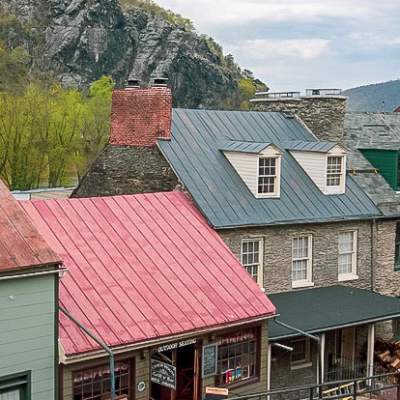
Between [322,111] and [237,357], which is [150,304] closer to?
[237,357]

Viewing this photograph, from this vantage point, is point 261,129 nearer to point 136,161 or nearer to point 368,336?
point 136,161

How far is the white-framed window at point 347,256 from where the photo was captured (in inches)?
938

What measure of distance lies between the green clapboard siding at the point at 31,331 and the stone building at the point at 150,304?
50cm

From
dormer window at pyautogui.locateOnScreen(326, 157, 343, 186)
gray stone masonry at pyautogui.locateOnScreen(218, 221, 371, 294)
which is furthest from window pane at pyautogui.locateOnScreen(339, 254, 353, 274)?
dormer window at pyautogui.locateOnScreen(326, 157, 343, 186)

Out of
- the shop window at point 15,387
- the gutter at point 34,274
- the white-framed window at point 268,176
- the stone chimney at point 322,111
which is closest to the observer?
the gutter at point 34,274

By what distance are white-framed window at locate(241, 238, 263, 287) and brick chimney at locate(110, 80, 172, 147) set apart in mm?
4517

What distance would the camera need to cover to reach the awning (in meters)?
19.5

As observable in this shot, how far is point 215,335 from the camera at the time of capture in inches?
670

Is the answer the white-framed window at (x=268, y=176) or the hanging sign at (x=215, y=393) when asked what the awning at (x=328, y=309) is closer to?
the hanging sign at (x=215, y=393)

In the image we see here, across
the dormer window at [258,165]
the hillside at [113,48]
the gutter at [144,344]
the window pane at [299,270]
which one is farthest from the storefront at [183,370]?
the hillside at [113,48]

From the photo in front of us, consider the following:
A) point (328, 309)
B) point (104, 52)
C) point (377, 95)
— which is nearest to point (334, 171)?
point (328, 309)

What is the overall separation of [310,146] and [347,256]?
13.3ft

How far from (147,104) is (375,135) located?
10163 millimetres

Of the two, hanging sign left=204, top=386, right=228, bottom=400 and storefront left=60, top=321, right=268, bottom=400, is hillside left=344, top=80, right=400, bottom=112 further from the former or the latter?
hanging sign left=204, top=386, right=228, bottom=400
